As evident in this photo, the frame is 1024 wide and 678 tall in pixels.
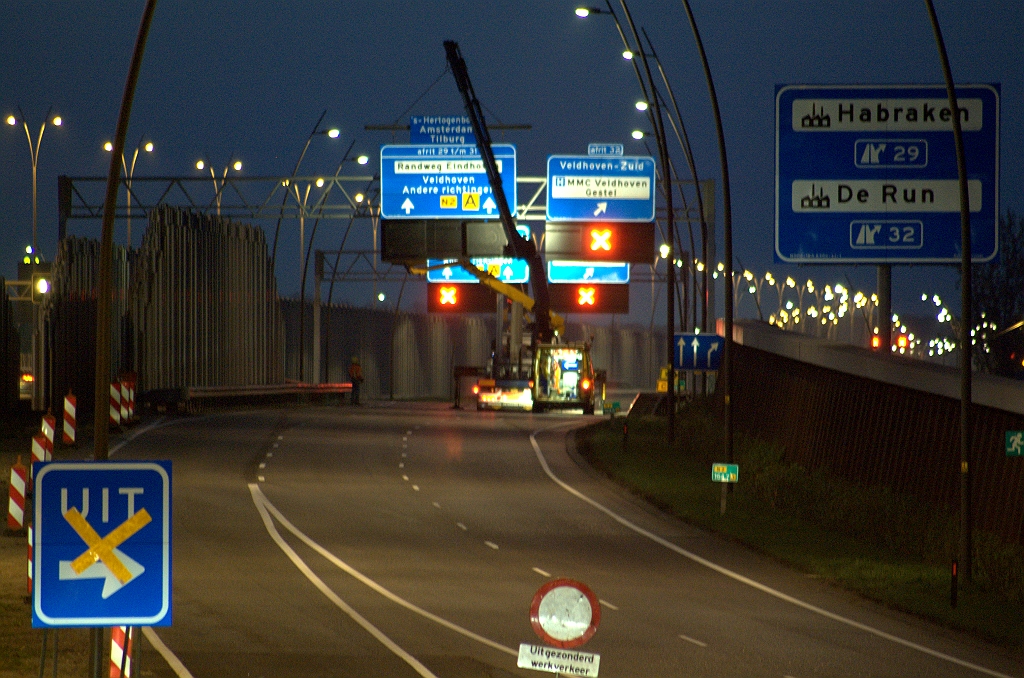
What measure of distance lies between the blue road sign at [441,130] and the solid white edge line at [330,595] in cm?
2219

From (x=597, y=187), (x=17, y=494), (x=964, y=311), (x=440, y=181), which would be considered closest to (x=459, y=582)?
(x=17, y=494)

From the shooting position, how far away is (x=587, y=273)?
60812 millimetres

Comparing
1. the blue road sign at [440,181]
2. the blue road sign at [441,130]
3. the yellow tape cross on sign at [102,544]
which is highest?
the blue road sign at [441,130]

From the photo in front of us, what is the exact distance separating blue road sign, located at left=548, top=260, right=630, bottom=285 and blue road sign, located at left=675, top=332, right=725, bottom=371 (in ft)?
102

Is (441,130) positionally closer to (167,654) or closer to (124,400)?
(124,400)

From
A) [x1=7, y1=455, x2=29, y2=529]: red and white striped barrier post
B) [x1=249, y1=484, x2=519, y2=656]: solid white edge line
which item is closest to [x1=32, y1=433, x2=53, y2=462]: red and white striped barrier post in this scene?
[x1=7, y1=455, x2=29, y2=529]: red and white striped barrier post

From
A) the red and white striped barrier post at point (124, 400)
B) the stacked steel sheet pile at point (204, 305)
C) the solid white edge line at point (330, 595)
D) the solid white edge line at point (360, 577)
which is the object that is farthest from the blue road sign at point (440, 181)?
the solid white edge line at point (330, 595)

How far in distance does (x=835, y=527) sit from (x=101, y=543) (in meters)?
19.3

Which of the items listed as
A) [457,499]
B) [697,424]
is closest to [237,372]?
[697,424]

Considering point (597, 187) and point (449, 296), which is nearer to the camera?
point (597, 187)

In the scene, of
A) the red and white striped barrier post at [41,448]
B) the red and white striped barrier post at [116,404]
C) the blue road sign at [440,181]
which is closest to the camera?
the red and white striped barrier post at [41,448]

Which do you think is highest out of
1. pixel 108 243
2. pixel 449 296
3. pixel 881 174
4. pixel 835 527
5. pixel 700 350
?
pixel 881 174

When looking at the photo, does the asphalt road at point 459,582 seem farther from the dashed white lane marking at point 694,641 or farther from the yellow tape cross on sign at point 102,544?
the yellow tape cross on sign at point 102,544

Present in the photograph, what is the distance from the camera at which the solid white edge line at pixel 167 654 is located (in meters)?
12.4
